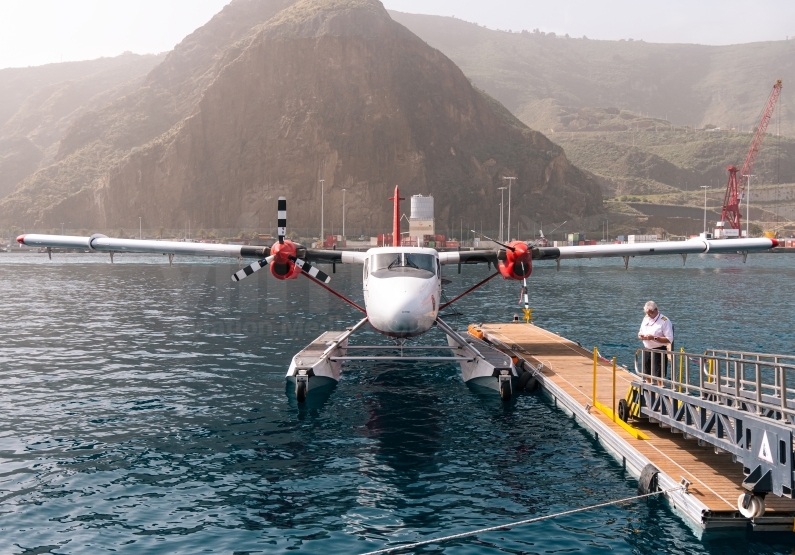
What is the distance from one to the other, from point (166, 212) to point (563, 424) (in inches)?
7287

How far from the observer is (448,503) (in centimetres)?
1467

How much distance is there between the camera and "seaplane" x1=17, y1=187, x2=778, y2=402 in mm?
22734

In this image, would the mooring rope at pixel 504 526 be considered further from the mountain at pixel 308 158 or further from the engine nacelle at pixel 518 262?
the mountain at pixel 308 158

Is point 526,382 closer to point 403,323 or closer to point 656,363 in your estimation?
point 403,323

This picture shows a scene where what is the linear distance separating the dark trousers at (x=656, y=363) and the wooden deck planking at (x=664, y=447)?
137cm

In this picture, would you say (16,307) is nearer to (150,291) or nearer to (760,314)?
(150,291)

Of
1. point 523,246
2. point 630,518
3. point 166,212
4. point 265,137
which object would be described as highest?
point 265,137

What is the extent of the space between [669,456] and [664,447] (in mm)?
656

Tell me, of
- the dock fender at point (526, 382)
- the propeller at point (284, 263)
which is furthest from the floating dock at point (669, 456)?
the propeller at point (284, 263)

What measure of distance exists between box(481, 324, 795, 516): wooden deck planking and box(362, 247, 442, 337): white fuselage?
17.0ft

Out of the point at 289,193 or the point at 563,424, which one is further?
the point at 289,193

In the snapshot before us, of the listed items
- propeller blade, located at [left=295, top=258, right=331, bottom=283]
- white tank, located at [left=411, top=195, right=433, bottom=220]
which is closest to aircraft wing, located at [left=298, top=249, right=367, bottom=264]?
propeller blade, located at [left=295, top=258, right=331, bottom=283]

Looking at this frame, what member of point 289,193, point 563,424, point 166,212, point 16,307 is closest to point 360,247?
point 289,193

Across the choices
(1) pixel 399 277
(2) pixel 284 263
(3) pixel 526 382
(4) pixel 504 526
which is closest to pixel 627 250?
(3) pixel 526 382
